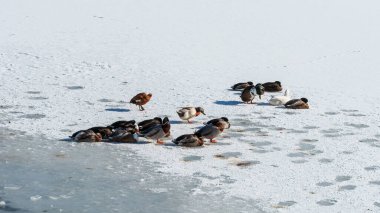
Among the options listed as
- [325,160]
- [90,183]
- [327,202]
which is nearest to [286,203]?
[327,202]

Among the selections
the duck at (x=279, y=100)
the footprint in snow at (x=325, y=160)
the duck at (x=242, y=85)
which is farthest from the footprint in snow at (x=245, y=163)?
the duck at (x=242, y=85)

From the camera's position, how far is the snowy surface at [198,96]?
11383mm

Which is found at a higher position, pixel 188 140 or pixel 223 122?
pixel 223 122

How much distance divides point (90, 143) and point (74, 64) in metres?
7.73

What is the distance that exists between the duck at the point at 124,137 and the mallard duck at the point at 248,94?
420 centimetres

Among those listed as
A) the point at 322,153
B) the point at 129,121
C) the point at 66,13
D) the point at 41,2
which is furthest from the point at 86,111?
the point at 41,2

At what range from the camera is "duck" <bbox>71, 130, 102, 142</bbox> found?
1383 cm

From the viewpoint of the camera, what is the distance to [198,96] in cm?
1820

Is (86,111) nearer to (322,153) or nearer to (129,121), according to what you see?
(129,121)

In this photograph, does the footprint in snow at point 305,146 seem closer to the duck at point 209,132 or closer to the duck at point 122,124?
the duck at point 209,132

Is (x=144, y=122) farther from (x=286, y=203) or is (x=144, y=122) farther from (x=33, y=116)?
(x=286, y=203)

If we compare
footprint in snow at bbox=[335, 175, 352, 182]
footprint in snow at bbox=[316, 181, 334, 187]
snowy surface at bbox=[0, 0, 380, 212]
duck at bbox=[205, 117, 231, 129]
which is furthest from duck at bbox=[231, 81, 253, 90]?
footprint in snow at bbox=[316, 181, 334, 187]

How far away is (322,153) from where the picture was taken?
1350 cm

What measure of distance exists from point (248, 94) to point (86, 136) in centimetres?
500
